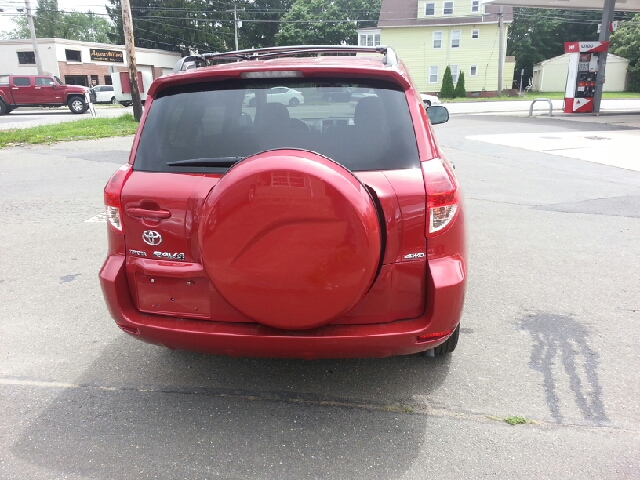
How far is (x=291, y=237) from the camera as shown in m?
2.32

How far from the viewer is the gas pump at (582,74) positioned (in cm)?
2145

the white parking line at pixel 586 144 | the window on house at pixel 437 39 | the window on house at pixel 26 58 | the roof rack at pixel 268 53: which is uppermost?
the window on house at pixel 437 39

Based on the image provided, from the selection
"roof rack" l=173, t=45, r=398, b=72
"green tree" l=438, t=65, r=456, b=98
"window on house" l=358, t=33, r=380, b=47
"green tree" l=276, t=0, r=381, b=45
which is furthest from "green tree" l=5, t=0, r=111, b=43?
"roof rack" l=173, t=45, r=398, b=72

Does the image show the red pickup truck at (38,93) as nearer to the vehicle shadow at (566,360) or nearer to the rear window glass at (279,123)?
the rear window glass at (279,123)

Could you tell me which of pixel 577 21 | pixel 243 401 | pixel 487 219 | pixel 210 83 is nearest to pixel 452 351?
pixel 243 401

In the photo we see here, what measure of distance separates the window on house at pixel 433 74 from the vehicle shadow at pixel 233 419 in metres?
50.0

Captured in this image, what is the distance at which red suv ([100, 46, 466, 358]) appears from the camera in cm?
232

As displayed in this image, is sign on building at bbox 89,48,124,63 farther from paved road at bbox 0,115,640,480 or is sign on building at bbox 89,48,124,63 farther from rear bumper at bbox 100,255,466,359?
rear bumper at bbox 100,255,466,359

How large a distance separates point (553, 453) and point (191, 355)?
229 centimetres

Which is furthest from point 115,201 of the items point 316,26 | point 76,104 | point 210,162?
point 316,26

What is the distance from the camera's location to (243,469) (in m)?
2.51

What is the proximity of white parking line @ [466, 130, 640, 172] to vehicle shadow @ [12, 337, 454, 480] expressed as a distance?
9.27 metres

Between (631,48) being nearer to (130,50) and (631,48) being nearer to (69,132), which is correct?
(130,50)

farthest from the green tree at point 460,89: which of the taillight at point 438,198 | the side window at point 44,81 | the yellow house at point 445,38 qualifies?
the taillight at point 438,198
